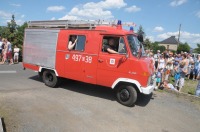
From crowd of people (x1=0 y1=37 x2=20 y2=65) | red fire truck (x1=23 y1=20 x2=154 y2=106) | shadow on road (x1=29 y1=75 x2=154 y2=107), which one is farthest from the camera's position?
crowd of people (x1=0 y1=37 x2=20 y2=65)

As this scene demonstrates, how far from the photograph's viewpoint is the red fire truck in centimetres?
661

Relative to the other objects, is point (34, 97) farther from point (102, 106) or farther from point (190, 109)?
point (190, 109)

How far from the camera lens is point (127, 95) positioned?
22.4 ft

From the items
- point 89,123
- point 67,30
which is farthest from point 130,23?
point 89,123

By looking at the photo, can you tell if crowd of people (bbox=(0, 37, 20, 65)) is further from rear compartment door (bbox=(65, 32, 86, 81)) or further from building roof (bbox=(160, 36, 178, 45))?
building roof (bbox=(160, 36, 178, 45))

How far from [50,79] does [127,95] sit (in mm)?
3473

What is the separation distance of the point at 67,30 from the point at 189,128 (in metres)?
5.38

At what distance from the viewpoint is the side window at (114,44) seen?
22.0ft

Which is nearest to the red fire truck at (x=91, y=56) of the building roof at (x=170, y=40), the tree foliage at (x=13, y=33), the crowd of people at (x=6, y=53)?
the crowd of people at (x=6, y=53)

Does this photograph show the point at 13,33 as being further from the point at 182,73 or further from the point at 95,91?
the point at 182,73

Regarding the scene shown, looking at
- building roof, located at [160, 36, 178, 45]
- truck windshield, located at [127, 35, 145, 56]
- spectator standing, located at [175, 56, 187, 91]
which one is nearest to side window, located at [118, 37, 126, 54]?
truck windshield, located at [127, 35, 145, 56]

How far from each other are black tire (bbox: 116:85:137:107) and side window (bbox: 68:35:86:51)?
209cm

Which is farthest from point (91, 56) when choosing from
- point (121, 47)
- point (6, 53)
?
point (6, 53)

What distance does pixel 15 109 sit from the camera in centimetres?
555
